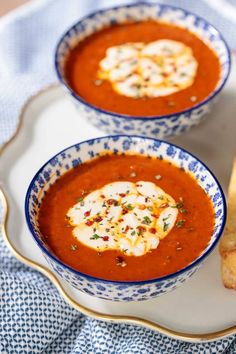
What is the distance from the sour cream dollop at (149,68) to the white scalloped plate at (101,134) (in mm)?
252

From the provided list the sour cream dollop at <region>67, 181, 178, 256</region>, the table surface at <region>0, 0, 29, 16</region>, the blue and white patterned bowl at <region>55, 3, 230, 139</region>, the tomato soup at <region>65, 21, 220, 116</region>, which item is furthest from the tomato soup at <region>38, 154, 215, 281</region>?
the table surface at <region>0, 0, 29, 16</region>

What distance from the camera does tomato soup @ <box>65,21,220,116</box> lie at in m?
3.28

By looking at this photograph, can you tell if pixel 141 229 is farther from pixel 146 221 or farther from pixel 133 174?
pixel 133 174

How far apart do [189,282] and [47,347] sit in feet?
2.08

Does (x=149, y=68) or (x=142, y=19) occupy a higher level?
(x=142, y=19)

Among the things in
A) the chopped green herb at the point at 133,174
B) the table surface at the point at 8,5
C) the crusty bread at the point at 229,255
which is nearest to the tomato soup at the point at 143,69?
the chopped green herb at the point at 133,174

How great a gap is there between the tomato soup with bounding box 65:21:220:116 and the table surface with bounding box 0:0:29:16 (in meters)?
1.14

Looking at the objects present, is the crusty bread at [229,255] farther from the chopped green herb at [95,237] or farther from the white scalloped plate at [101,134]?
the chopped green herb at [95,237]

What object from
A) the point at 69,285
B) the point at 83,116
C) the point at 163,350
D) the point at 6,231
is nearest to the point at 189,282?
the point at 163,350

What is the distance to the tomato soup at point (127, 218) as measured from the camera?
8.23 feet

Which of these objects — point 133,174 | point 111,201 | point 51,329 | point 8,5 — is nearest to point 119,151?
point 133,174

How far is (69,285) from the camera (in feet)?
8.93

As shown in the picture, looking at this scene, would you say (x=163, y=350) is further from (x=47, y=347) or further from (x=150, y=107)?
(x=150, y=107)

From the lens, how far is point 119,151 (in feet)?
9.61
